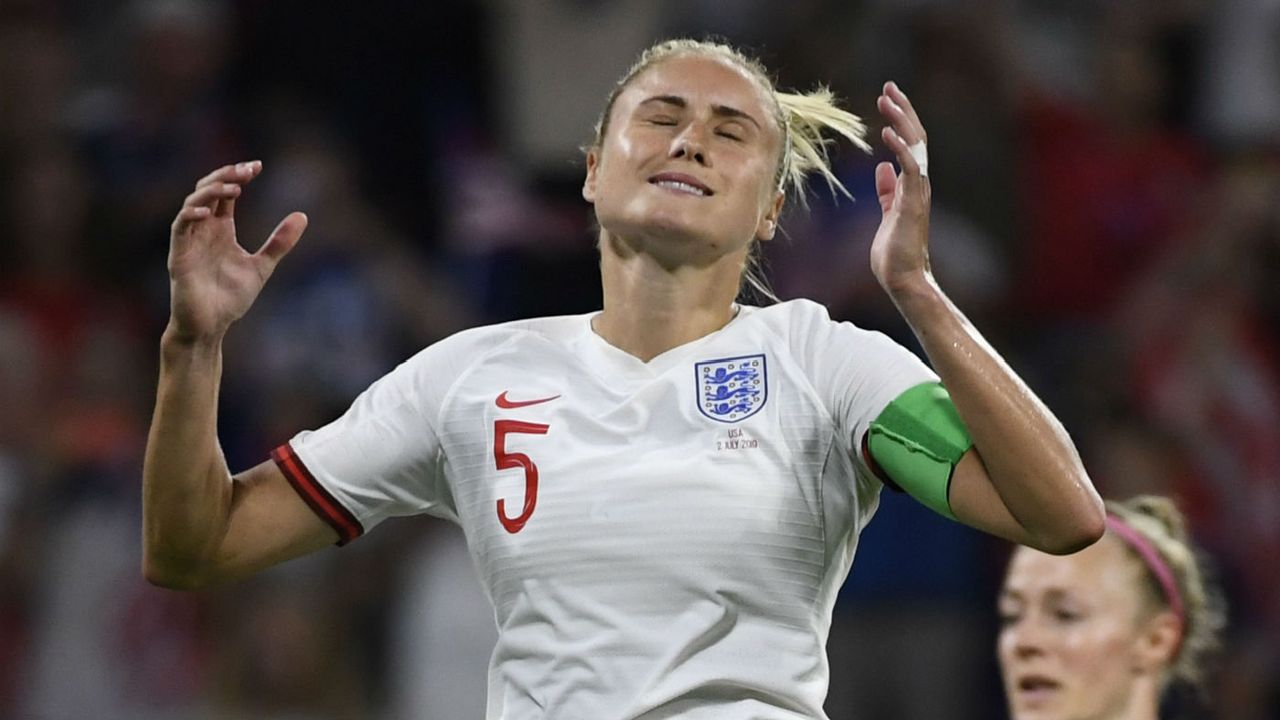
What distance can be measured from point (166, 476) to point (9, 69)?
4900 millimetres

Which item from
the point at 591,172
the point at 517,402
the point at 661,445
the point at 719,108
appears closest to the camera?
the point at 661,445

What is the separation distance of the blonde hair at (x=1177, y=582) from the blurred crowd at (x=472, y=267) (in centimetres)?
185

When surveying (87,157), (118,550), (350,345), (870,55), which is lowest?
(118,550)

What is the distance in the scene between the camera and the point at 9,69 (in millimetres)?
7539

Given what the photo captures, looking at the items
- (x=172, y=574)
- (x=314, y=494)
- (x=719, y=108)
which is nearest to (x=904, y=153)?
(x=719, y=108)

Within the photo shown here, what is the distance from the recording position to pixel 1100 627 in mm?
4254

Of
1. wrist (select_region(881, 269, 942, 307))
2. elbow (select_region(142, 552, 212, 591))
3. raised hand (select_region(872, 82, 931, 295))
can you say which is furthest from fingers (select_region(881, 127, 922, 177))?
elbow (select_region(142, 552, 212, 591))

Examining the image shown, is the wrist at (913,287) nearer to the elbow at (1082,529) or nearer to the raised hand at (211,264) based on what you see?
the elbow at (1082,529)

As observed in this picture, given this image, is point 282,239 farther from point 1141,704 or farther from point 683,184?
point 1141,704

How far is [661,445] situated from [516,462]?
9.1 inches

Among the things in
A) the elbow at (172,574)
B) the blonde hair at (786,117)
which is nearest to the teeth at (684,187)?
the blonde hair at (786,117)

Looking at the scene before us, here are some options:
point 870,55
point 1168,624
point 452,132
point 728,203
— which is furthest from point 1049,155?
point 728,203

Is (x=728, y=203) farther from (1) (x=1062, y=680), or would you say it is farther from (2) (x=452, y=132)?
(2) (x=452, y=132)

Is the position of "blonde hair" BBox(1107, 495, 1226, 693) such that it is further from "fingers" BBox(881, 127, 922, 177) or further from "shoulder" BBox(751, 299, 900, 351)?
"fingers" BBox(881, 127, 922, 177)
